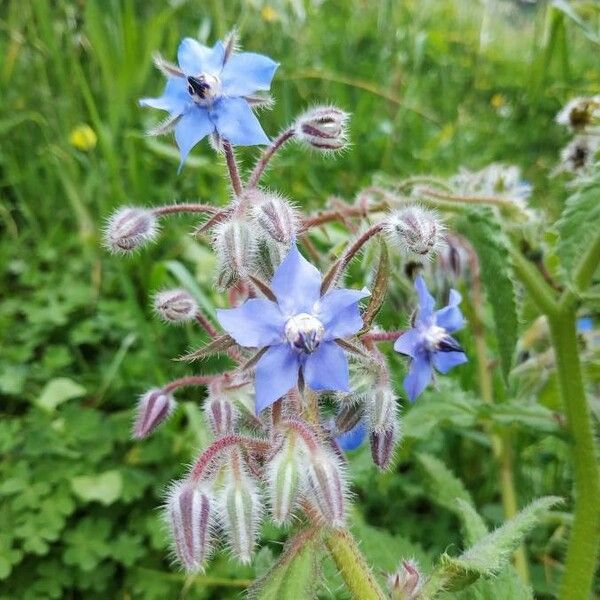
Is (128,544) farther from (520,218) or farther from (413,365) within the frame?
(520,218)

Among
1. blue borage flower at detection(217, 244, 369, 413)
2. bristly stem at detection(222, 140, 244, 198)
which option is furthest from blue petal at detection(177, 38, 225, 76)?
blue borage flower at detection(217, 244, 369, 413)

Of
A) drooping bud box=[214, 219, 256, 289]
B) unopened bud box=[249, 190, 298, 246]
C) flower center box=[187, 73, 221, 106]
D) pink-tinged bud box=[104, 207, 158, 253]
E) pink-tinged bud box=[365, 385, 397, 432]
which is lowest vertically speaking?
pink-tinged bud box=[365, 385, 397, 432]

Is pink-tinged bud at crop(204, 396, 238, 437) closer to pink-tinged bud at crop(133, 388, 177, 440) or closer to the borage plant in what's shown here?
the borage plant

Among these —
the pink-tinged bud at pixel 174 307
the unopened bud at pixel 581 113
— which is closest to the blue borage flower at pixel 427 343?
the pink-tinged bud at pixel 174 307

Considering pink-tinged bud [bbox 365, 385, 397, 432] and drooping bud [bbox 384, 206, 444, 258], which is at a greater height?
drooping bud [bbox 384, 206, 444, 258]

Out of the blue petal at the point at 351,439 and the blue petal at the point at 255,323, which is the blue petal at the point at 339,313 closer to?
the blue petal at the point at 255,323

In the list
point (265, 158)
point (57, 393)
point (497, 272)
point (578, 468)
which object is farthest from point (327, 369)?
point (57, 393)
